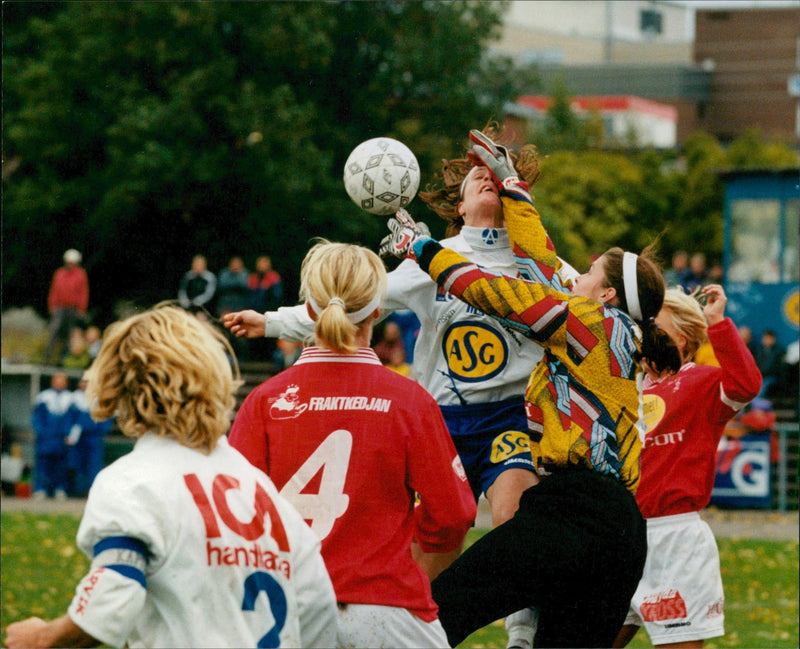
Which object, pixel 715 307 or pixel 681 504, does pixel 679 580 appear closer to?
pixel 681 504

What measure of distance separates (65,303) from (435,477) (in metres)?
21.0

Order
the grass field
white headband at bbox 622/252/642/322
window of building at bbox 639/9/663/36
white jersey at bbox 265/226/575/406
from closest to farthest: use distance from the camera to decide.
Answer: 1. white headband at bbox 622/252/642/322
2. white jersey at bbox 265/226/575/406
3. the grass field
4. window of building at bbox 639/9/663/36

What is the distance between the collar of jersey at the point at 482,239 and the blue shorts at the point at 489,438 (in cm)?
71

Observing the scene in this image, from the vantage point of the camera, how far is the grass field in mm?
9328

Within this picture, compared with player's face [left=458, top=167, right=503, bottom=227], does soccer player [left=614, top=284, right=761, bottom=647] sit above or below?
below

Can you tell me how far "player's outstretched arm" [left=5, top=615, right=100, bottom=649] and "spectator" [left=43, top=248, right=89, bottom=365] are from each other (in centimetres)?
2119

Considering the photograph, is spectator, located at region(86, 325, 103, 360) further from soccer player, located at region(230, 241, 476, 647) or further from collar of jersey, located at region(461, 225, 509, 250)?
soccer player, located at region(230, 241, 476, 647)

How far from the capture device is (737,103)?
253 ft

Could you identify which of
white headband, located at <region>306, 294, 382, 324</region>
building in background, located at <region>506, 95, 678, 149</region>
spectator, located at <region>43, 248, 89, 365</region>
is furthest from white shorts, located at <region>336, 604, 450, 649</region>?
building in background, located at <region>506, 95, 678, 149</region>

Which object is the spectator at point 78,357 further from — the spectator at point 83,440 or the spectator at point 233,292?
the spectator at point 233,292

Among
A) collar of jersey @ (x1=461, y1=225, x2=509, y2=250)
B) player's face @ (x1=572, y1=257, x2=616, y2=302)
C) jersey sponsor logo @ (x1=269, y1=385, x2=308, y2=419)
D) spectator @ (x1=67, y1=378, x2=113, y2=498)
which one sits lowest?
spectator @ (x1=67, y1=378, x2=113, y2=498)

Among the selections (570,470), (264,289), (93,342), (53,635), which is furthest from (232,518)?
(93,342)

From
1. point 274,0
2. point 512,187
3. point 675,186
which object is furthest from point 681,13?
point 512,187

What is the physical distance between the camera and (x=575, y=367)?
15.8ft
